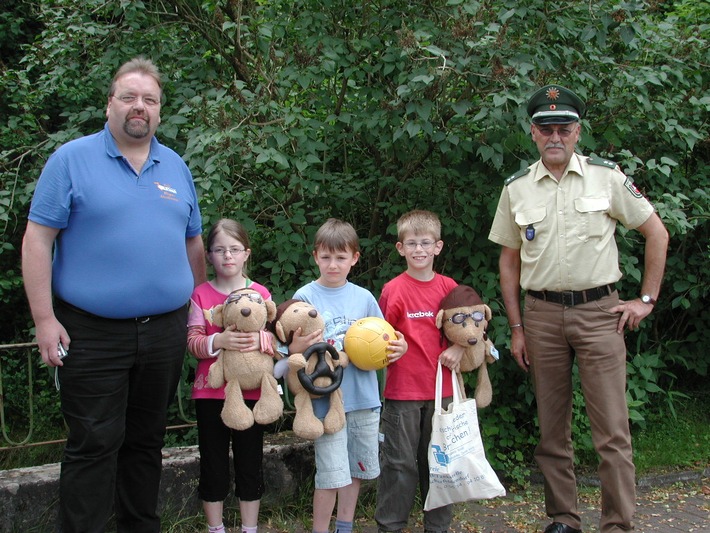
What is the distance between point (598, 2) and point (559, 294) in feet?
5.32

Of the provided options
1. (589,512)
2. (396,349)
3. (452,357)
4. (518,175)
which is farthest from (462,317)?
(589,512)

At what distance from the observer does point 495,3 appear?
4.03m

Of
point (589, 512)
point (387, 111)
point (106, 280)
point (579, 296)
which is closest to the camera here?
point (106, 280)

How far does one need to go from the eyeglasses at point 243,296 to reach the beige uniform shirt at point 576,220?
1.45 metres

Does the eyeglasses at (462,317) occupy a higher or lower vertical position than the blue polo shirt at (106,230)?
lower

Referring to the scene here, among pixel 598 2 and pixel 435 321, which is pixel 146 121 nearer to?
pixel 435 321

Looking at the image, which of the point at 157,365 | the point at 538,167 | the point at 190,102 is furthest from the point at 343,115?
the point at 157,365

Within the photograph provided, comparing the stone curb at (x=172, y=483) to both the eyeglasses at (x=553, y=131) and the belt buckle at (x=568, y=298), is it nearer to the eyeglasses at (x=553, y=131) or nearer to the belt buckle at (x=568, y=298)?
the belt buckle at (x=568, y=298)

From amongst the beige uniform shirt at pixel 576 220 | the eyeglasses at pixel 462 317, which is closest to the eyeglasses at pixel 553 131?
the beige uniform shirt at pixel 576 220

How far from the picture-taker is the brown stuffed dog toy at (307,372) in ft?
11.3

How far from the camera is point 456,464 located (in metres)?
3.59

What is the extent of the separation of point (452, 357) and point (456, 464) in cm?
52

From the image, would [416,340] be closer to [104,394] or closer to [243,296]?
[243,296]

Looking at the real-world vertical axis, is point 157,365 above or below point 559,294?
below
